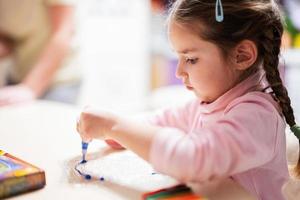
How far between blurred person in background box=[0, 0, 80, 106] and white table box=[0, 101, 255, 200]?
0.51 metres

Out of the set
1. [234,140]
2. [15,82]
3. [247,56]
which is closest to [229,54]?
[247,56]

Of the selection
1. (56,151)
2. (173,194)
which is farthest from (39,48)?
(173,194)

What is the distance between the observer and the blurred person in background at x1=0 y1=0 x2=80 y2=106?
1.77 m

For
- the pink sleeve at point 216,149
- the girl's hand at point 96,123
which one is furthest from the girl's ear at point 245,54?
the girl's hand at point 96,123

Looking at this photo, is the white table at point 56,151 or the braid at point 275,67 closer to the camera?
the white table at point 56,151

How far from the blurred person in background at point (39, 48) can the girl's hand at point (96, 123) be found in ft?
3.44

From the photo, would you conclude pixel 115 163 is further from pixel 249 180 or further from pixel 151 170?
pixel 249 180

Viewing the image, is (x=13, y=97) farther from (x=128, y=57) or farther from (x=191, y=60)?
(x=128, y=57)

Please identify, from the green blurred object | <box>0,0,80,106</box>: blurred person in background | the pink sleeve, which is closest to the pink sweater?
the pink sleeve

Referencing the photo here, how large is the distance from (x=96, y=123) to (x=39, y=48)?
1202 mm

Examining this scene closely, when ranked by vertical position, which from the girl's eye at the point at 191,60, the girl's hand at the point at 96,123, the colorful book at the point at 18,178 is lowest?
the colorful book at the point at 18,178

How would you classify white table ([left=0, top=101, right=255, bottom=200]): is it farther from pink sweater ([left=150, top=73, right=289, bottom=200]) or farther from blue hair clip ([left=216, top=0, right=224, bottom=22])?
blue hair clip ([left=216, top=0, right=224, bottom=22])

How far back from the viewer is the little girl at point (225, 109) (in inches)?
25.2

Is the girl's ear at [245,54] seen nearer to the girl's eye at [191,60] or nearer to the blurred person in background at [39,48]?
the girl's eye at [191,60]
